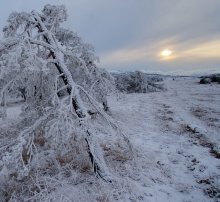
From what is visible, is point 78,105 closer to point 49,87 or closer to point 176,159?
point 49,87

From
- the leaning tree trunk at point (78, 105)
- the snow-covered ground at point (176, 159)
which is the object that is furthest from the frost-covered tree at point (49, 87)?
the snow-covered ground at point (176, 159)

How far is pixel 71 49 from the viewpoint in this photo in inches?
380

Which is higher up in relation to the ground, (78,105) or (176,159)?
(78,105)

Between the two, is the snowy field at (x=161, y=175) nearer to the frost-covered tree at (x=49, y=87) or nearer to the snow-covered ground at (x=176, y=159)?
the snow-covered ground at (x=176, y=159)

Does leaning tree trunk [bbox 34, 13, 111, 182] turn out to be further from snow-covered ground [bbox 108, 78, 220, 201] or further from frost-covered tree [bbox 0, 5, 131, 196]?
snow-covered ground [bbox 108, 78, 220, 201]

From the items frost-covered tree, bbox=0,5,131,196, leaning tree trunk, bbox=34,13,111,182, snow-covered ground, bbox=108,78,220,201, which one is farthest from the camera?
leaning tree trunk, bbox=34,13,111,182

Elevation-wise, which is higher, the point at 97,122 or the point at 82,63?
the point at 82,63

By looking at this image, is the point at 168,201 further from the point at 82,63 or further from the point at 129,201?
the point at 82,63

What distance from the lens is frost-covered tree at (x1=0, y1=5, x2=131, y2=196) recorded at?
7230mm

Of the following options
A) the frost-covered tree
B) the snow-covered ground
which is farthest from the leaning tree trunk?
the snow-covered ground

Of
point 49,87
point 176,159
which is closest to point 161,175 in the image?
point 176,159

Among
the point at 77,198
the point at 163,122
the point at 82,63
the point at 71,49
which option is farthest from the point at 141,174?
the point at 163,122

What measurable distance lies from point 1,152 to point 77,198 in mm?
2639

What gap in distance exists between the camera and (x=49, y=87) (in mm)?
9516
